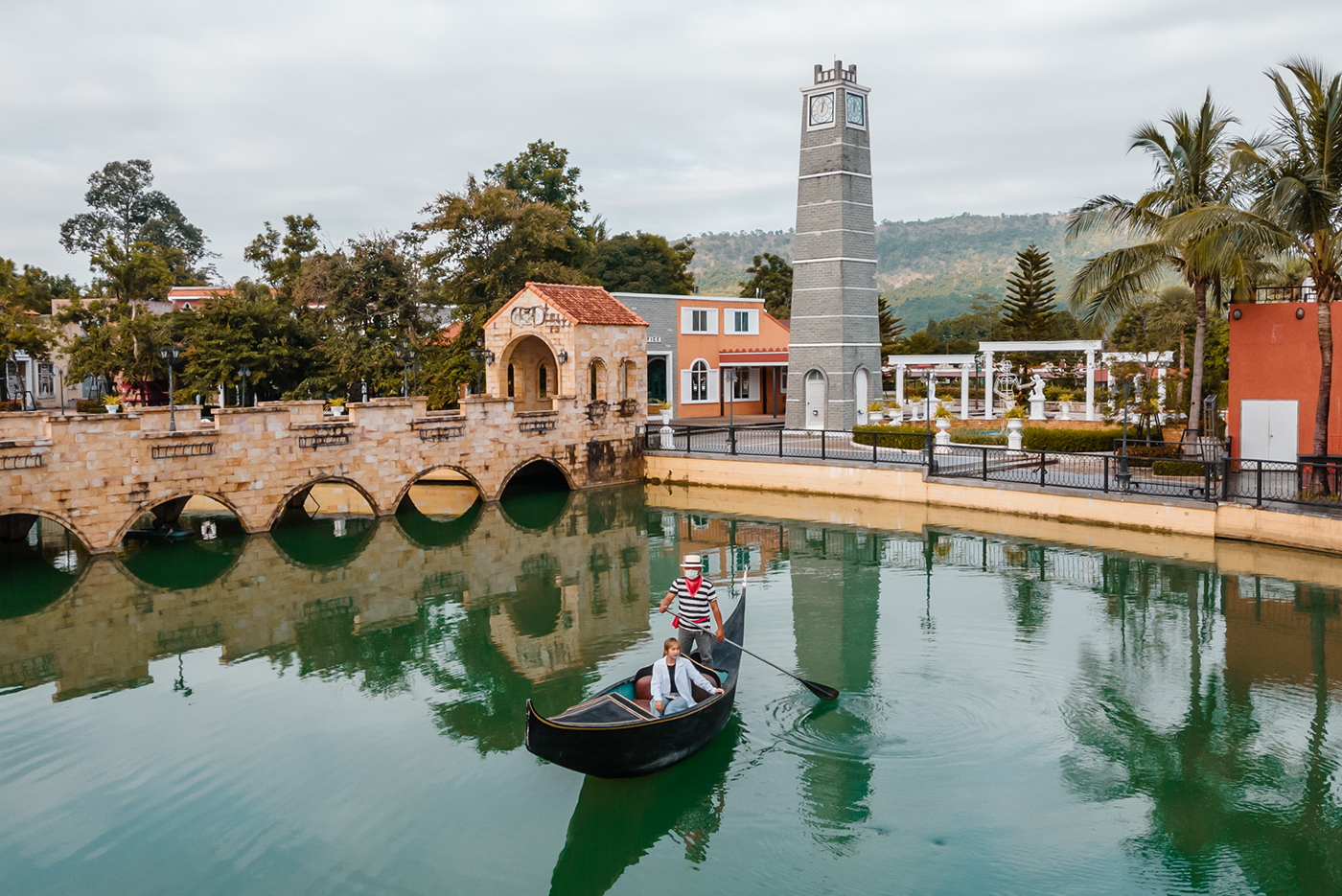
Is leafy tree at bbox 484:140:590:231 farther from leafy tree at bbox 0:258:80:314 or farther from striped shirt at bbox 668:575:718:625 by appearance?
striped shirt at bbox 668:575:718:625

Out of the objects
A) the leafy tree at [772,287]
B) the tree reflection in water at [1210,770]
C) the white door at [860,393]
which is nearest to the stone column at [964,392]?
the white door at [860,393]

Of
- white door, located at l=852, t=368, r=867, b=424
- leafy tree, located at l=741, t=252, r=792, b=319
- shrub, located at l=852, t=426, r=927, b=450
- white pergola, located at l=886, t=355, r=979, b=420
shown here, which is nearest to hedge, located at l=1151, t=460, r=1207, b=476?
shrub, located at l=852, t=426, r=927, b=450

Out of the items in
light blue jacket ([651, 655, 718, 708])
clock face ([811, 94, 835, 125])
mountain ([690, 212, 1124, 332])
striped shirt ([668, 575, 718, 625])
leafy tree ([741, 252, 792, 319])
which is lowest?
light blue jacket ([651, 655, 718, 708])

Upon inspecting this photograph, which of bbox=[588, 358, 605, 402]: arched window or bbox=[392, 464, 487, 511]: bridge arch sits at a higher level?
bbox=[588, 358, 605, 402]: arched window

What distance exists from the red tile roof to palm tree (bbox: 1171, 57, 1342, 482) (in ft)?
49.6

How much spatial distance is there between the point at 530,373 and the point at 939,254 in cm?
13630

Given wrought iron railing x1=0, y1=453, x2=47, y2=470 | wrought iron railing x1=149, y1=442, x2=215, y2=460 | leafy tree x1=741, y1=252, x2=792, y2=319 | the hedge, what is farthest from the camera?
leafy tree x1=741, y1=252, x2=792, y2=319

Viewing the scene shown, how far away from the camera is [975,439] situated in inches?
1146

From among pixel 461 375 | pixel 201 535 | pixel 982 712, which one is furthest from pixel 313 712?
pixel 461 375

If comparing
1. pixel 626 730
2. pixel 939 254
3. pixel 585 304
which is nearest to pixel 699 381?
pixel 585 304

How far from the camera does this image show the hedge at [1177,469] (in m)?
21.9

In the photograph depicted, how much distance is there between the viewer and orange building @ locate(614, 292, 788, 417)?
38.5 m

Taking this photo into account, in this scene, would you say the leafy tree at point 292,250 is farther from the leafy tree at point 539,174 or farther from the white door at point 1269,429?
the white door at point 1269,429

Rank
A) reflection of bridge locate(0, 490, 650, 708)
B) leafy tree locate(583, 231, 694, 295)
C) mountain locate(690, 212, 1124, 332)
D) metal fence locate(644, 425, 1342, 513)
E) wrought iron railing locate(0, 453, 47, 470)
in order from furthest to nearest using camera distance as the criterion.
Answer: mountain locate(690, 212, 1124, 332) < leafy tree locate(583, 231, 694, 295) < metal fence locate(644, 425, 1342, 513) < wrought iron railing locate(0, 453, 47, 470) < reflection of bridge locate(0, 490, 650, 708)
